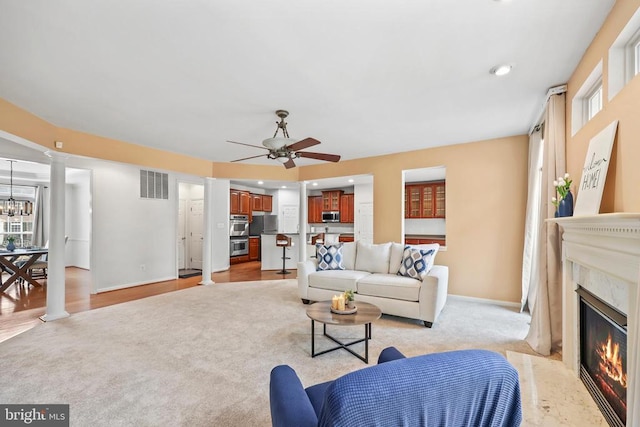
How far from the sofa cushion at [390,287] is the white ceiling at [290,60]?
2.08 m

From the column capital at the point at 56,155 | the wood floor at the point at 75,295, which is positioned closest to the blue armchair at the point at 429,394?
the wood floor at the point at 75,295

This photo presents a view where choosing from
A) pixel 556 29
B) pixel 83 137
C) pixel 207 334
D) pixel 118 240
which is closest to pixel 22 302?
pixel 118 240

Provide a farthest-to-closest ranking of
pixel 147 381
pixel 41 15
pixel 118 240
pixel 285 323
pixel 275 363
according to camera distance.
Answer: pixel 118 240
pixel 285 323
pixel 275 363
pixel 147 381
pixel 41 15

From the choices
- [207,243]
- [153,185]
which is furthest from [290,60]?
[153,185]

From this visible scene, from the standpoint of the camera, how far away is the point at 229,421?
6.14 ft

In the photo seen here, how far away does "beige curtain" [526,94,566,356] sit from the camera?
2.73m

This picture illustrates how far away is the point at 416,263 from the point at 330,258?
1361 mm

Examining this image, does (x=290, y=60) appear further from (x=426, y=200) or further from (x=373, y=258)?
(x=426, y=200)

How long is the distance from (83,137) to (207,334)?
3.37m

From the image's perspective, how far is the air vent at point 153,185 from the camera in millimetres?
5926

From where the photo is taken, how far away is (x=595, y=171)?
1955 mm

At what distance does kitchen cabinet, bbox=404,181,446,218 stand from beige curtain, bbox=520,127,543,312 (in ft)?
11.7

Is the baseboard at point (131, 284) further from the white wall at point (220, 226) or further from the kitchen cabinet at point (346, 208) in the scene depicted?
the kitchen cabinet at point (346, 208)

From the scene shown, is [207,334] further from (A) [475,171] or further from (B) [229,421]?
(A) [475,171]
